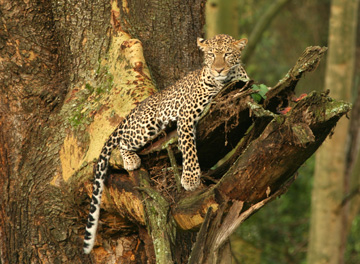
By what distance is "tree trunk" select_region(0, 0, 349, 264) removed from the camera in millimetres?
5434

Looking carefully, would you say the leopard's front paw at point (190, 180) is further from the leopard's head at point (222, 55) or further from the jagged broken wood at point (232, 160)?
the leopard's head at point (222, 55)

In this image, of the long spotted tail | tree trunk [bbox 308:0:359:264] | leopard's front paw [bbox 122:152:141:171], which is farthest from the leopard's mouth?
tree trunk [bbox 308:0:359:264]

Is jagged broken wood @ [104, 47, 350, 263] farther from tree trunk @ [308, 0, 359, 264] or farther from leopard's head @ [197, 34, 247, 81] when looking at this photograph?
tree trunk @ [308, 0, 359, 264]

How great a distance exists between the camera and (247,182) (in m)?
4.77

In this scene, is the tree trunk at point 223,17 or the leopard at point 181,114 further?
the tree trunk at point 223,17

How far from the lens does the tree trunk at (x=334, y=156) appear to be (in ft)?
40.2

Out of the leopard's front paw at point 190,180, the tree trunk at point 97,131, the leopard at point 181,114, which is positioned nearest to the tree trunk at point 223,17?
the tree trunk at point 97,131

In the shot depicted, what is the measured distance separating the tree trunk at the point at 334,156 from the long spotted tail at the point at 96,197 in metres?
6.97

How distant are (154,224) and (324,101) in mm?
2150

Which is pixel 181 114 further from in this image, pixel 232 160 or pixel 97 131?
pixel 97 131

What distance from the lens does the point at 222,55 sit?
6.04m

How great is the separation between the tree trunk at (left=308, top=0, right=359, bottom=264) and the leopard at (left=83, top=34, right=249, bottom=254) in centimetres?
655

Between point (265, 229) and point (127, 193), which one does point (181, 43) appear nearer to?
point (127, 193)

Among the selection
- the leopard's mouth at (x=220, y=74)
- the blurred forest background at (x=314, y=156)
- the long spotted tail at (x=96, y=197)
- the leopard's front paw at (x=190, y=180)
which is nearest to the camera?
the leopard's front paw at (x=190, y=180)
